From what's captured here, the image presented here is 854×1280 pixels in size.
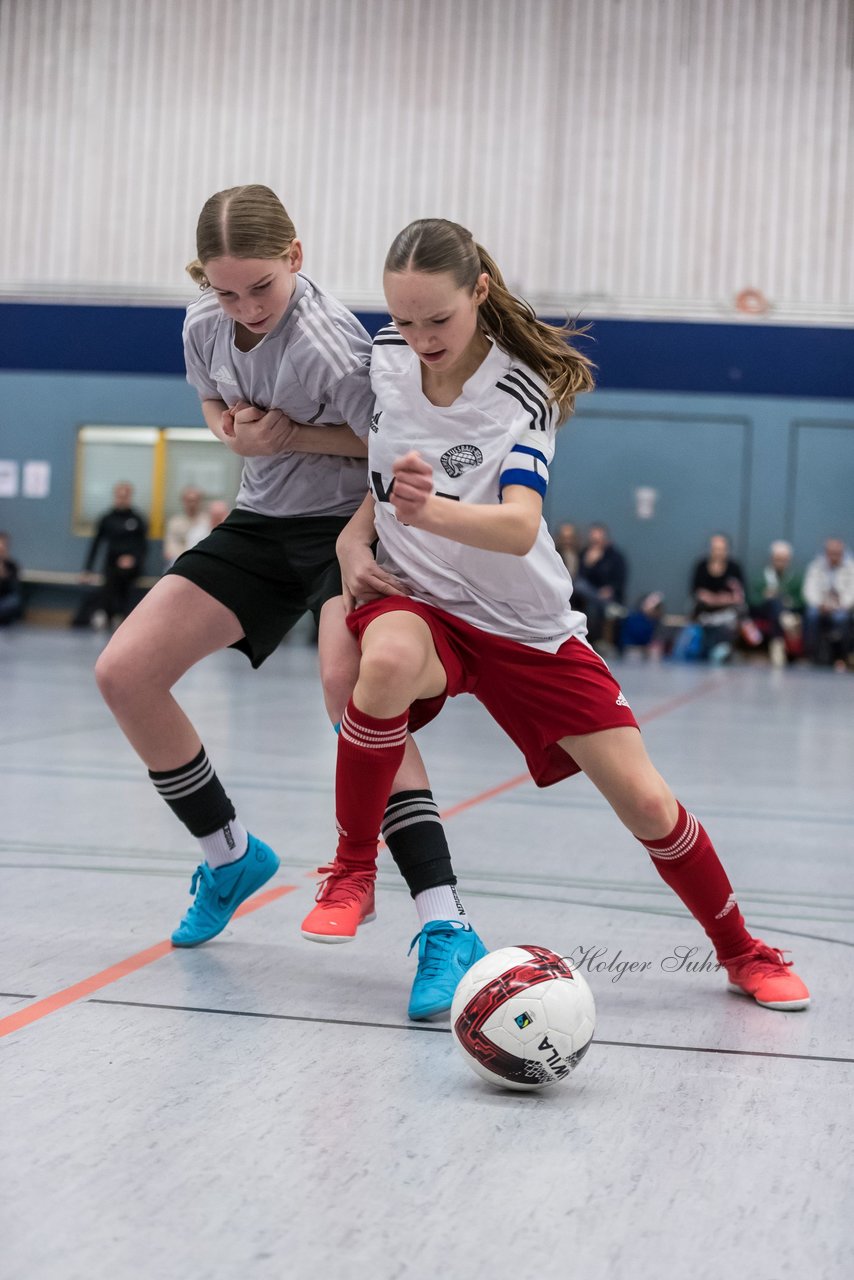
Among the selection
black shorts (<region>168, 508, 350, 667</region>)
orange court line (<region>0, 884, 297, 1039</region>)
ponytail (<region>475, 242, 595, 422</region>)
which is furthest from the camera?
black shorts (<region>168, 508, 350, 667</region>)

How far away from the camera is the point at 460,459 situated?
2271mm

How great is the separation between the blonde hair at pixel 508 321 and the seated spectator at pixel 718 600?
37.5ft

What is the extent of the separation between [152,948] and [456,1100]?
0.89 metres

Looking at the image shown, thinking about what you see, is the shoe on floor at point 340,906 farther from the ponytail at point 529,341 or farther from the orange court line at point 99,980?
the ponytail at point 529,341

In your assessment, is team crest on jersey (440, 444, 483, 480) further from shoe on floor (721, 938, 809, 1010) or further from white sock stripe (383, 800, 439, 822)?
shoe on floor (721, 938, 809, 1010)

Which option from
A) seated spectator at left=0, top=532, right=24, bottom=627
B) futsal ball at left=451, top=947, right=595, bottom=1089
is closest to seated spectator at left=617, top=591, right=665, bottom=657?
seated spectator at left=0, top=532, right=24, bottom=627

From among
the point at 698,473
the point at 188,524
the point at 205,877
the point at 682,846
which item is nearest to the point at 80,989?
the point at 205,877

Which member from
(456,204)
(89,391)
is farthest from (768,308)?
(89,391)

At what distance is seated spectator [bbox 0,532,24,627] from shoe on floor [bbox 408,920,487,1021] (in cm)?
1318

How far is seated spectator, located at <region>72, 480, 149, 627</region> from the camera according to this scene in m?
→ 15.0

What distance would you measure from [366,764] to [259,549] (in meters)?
0.55

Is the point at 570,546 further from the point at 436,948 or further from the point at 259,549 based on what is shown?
the point at 436,948

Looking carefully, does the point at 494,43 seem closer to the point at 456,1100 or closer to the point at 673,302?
the point at 673,302

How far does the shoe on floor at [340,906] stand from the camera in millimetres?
2193
